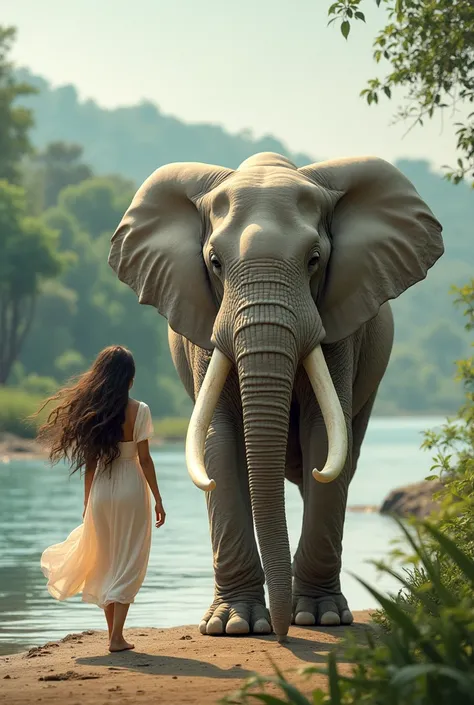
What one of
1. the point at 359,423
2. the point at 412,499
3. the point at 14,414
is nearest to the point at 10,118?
the point at 14,414

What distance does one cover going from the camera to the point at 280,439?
9125mm

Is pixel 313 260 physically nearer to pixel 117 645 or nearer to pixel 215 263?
pixel 215 263

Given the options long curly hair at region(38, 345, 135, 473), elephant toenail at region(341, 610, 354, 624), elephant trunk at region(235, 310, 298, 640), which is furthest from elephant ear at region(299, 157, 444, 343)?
elephant toenail at region(341, 610, 354, 624)

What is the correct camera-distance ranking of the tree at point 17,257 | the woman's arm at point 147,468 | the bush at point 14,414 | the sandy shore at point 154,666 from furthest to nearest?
the tree at point 17,257, the bush at point 14,414, the woman's arm at point 147,468, the sandy shore at point 154,666

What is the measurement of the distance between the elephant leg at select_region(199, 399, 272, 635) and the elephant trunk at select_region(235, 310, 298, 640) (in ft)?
2.80

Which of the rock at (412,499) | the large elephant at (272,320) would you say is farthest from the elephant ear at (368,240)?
the rock at (412,499)

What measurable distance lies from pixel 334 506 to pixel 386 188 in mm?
2387

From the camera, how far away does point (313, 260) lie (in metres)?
9.86

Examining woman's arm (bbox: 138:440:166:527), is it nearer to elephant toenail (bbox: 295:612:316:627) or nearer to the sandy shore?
the sandy shore

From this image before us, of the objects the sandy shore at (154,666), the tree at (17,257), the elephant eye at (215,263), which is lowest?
the sandy shore at (154,666)

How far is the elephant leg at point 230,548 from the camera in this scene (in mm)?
9859

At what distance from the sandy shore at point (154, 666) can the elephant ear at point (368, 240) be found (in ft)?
7.09

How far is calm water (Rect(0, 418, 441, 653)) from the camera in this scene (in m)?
11.8

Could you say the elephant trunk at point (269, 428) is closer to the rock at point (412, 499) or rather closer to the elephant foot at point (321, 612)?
the elephant foot at point (321, 612)
